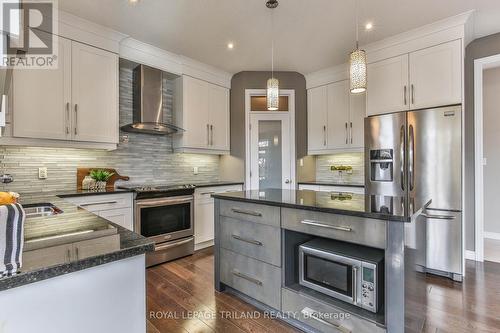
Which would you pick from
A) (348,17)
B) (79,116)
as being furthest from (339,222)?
(79,116)

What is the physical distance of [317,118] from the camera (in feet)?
14.9

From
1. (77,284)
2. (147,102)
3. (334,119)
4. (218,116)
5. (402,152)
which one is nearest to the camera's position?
(77,284)

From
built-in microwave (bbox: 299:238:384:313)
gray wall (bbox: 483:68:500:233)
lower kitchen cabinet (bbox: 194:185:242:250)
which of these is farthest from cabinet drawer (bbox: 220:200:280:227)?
gray wall (bbox: 483:68:500:233)

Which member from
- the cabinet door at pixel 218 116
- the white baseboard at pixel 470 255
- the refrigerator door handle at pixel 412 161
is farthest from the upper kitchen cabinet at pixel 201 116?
the white baseboard at pixel 470 255

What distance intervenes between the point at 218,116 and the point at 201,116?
0.35 metres

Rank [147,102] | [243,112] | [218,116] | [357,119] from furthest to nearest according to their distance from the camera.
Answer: [243,112], [218,116], [357,119], [147,102]

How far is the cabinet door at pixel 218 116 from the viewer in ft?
14.2

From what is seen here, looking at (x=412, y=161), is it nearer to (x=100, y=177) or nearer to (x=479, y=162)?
(x=479, y=162)

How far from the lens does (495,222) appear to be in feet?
13.5

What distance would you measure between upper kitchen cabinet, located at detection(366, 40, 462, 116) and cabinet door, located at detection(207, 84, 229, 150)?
2260 mm

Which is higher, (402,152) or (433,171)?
(402,152)

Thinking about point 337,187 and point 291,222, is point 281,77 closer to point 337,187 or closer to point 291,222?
point 337,187

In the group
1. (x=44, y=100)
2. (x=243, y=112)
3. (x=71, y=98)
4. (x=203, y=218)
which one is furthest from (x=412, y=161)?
(x=44, y=100)

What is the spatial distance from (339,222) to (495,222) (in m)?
4.15
